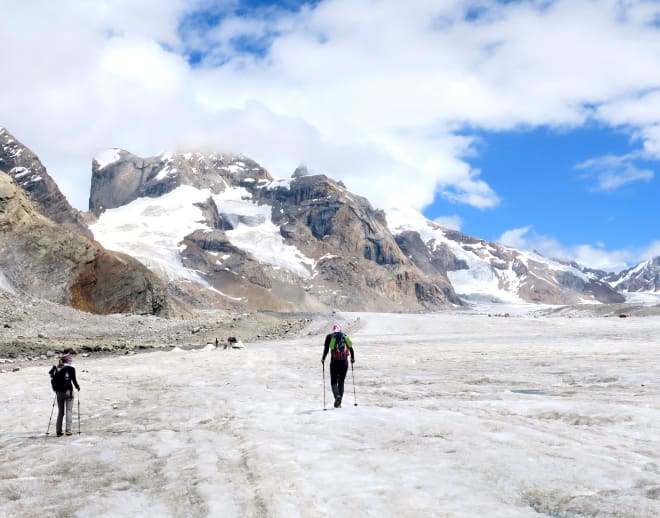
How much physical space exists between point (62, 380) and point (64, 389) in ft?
0.92

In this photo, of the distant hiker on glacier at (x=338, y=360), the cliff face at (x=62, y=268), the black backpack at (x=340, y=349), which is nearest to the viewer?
the distant hiker on glacier at (x=338, y=360)

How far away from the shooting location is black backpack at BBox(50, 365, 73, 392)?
14.4 metres

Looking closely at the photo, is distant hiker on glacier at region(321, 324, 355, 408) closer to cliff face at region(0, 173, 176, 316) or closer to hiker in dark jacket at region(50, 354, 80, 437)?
hiker in dark jacket at region(50, 354, 80, 437)

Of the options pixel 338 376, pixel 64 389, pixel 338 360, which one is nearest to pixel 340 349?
pixel 338 360

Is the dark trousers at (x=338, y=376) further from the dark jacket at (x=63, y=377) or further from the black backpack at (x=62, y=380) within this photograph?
the black backpack at (x=62, y=380)

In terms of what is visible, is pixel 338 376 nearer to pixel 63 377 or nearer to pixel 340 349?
pixel 340 349

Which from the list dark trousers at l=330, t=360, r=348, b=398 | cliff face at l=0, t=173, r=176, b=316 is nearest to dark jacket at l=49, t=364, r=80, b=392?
dark trousers at l=330, t=360, r=348, b=398

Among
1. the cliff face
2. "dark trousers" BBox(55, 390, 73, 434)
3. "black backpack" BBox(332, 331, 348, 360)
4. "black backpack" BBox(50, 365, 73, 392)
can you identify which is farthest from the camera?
the cliff face

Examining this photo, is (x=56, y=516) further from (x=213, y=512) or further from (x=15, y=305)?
(x=15, y=305)

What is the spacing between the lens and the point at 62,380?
1456 centimetres

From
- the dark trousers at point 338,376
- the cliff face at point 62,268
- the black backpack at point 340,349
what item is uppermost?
the cliff face at point 62,268

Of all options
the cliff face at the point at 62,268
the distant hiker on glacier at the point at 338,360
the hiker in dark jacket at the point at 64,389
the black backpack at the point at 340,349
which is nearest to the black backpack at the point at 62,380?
the hiker in dark jacket at the point at 64,389

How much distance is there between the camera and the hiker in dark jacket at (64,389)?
14.0 metres

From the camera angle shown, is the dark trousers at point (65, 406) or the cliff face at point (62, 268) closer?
the dark trousers at point (65, 406)
